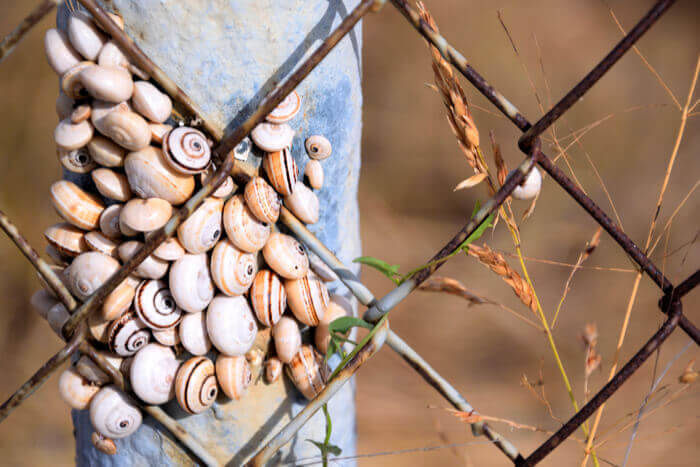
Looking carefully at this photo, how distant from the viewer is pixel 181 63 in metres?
0.28

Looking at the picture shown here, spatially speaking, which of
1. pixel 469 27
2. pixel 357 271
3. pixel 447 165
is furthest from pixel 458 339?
pixel 357 271

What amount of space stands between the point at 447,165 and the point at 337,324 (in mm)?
935

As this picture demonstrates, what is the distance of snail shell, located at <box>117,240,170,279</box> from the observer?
290 millimetres

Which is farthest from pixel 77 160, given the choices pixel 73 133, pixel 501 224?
pixel 501 224

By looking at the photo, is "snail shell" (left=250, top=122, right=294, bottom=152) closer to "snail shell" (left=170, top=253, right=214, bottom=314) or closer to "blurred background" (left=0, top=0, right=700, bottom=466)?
"snail shell" (left=170, top=253, right=214, bottom=314)

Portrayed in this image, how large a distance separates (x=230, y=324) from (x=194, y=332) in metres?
0.02

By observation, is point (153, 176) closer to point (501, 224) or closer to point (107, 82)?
point (107, 82)

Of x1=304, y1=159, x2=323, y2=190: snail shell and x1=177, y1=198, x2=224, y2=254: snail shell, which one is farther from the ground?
x1=304, y1=159, x2=323, y2=190: snail shell

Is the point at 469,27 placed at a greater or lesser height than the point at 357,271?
greater

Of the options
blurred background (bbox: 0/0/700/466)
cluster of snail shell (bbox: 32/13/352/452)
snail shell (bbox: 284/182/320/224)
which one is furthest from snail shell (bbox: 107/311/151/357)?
blurred background (bbox: 0/0/700/466)

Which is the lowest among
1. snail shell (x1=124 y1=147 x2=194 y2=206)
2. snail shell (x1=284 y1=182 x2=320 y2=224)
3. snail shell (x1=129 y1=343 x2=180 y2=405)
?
snail shell (x1=129 y1=343 x2=180 y2=405)

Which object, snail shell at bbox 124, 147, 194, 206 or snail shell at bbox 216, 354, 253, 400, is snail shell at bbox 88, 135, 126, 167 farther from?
snail shell at bbox 216, 354, 253, 400

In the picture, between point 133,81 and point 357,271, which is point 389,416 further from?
point 133,81

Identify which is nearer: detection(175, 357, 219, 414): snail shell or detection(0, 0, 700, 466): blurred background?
detection(175, 357, 219, 414): snail shell
